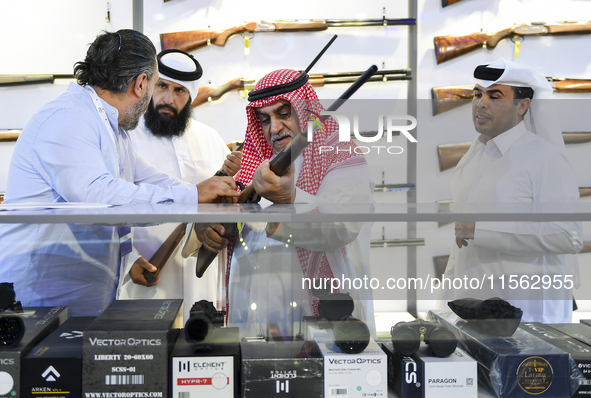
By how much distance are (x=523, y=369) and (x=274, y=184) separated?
709 mm

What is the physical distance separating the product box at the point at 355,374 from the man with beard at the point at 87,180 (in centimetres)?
54

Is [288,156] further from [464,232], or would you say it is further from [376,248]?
[464,232]

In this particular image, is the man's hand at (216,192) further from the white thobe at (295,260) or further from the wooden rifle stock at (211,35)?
the wooden rifle stock at (211,35)

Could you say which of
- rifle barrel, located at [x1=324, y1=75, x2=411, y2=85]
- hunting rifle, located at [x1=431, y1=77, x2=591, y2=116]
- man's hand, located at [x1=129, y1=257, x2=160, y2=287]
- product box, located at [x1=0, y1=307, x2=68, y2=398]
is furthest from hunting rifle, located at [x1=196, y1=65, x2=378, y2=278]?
hunting rifle, located at [x1=431, y1=77, x2=591, y2=116]

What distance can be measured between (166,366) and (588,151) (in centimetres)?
104

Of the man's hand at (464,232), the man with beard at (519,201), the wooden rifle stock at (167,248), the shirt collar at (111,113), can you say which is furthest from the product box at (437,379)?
the shirt collar at (111,113)

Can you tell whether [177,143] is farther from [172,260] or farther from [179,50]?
[172,260]

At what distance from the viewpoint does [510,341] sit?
1027 millimetres

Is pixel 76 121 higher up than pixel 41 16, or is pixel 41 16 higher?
pixel 41 16

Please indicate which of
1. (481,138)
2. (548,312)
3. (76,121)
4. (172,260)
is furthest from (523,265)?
(76,121)

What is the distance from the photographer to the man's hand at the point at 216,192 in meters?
1.58

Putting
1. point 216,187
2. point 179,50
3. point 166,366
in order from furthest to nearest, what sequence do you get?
point 179,50 → point 216,187 → point 166,366

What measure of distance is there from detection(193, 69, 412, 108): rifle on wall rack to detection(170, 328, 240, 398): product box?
2528 mm

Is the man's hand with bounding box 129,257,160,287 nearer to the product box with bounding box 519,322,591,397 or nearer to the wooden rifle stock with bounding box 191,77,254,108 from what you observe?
the product box with bounding box 519,322,591,397
